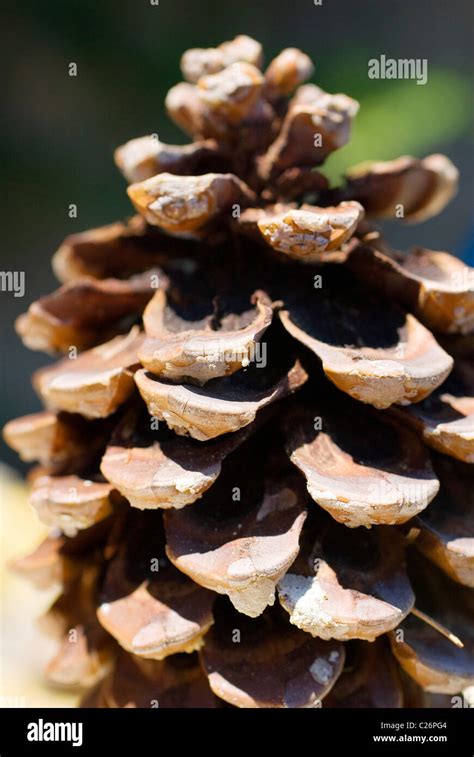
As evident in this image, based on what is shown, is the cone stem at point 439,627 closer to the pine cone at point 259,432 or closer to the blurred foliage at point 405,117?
the pine cone at point 259,432

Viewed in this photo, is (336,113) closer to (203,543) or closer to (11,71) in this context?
(203,543)

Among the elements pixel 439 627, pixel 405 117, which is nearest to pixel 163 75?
pixel 405 117

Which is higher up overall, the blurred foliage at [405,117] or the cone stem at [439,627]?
the blurred foliage at [405,117]

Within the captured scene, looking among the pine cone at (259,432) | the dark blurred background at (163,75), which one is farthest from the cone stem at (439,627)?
the dark blurred background at (163,75)

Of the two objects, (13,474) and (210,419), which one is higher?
(210,419)

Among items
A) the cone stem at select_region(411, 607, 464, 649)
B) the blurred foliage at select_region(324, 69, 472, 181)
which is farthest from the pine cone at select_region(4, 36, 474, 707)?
the blurred foliage at select_region(324, 69, 472, 181)

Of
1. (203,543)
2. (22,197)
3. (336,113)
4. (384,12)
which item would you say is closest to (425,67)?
(384,12)
